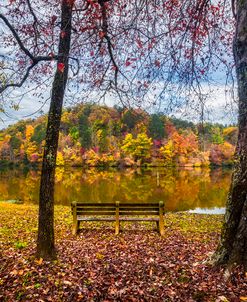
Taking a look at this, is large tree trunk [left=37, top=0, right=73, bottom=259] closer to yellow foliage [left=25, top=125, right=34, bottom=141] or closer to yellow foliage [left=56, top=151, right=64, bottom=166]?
yellow foliage [left=56, top=151, right=64, bottom=166]

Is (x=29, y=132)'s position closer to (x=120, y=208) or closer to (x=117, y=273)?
(x=120, y=208)

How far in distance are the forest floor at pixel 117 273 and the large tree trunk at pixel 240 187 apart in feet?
1.09

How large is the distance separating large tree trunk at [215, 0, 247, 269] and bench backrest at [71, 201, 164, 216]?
4.38 meters

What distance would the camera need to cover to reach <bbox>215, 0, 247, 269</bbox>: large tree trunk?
480 cm

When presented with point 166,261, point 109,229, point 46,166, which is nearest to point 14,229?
point 109,229

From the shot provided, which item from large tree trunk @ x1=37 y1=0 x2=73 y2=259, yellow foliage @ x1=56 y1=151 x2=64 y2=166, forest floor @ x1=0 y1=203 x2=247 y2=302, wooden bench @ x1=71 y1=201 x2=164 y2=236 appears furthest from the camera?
yellow foliage @ x1=56 y1=151 x2=64 y2=166

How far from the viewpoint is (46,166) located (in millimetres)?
5785

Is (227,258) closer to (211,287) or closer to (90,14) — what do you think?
(211,287)

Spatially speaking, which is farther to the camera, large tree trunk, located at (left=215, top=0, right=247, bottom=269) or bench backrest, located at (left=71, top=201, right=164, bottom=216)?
bench backrest, located at (left=71, top=201, right=164, bottom=216)

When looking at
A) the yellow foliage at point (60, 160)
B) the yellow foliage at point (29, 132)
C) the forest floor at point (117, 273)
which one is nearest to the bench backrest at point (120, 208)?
the forest floor at point (117, 273)

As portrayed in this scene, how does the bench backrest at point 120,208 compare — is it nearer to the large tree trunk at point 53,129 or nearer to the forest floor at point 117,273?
the forest floor at point 117,273

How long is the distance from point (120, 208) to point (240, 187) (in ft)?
17.1

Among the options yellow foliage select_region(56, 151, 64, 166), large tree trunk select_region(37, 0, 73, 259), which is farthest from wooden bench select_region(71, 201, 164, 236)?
yellow foliage select_region(56, 151, 64, 166)

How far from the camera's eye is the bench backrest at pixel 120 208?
9.40 metres
